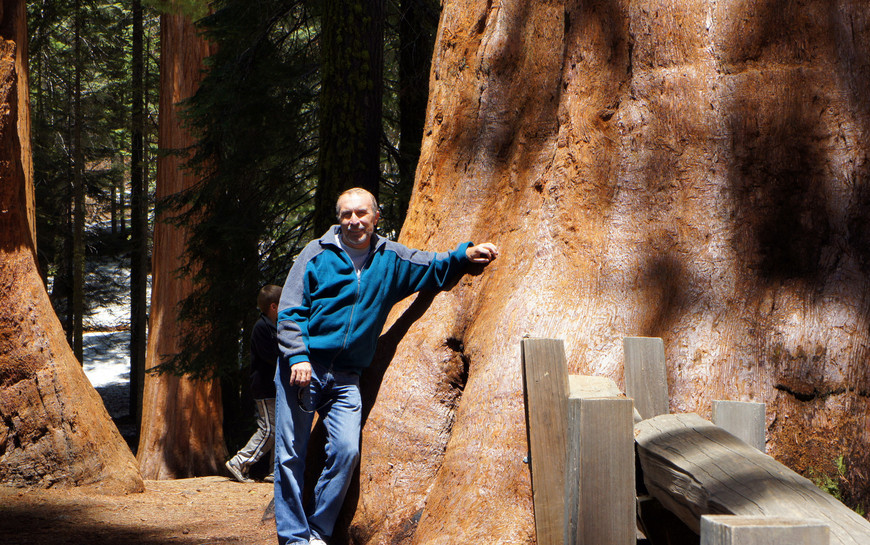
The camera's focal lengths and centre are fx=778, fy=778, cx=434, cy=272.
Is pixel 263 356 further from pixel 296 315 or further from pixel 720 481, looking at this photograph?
pixel 720 481

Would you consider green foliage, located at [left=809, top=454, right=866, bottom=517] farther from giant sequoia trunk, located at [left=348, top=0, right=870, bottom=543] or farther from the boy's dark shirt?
the boy's dark shirt

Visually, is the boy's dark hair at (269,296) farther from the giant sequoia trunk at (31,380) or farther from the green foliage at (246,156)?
the green foliage at (246,156)

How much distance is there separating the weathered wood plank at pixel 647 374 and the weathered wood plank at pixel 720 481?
40 cm

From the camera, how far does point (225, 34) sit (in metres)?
10.7

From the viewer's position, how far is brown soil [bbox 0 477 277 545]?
543 centimetres

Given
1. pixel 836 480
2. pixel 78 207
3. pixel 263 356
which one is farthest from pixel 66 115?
pixel 836 480

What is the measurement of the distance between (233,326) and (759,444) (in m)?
8.70

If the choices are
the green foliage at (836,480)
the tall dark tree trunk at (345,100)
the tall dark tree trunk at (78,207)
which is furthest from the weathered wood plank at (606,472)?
the tall dark tree trunk at (78,207)

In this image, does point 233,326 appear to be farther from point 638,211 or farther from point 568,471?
point 568,471

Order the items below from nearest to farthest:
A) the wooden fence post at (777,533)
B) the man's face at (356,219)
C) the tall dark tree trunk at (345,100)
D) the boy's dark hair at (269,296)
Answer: the wooden fence post at (777,533) < the man's face at (356,219) < the boy's dark hair at (269,296) < the tall dark tree trunk at (345,100)

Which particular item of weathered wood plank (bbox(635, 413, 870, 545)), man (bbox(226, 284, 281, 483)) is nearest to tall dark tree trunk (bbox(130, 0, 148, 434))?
man (bbox(226, 284, 281, 483))

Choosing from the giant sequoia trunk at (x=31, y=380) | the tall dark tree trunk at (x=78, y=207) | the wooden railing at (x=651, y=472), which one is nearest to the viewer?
the wooden railing at (x=651, y=472)

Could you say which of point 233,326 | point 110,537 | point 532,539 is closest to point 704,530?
point 532,539

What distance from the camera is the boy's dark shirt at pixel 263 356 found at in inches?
277
